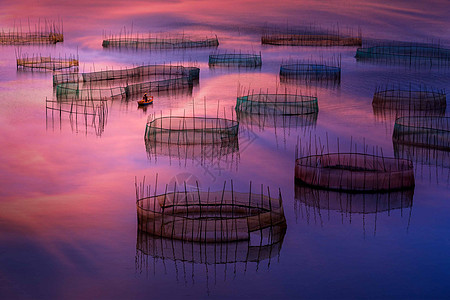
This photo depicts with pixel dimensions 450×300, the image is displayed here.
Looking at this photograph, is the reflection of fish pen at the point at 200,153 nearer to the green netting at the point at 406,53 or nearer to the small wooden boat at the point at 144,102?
the small wooden boat at the point at 144,102

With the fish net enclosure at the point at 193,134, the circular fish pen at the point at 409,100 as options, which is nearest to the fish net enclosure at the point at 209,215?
the fish net enclosure at the point at 193,134

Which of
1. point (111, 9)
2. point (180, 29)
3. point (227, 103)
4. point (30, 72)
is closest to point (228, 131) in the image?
point (227, 103)

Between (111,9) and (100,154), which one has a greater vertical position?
(111,9)

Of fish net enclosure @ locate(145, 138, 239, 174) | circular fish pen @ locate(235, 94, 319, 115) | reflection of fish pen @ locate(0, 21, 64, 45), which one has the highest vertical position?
reflection of fish pen @ locate(0, 21, 64, 45)

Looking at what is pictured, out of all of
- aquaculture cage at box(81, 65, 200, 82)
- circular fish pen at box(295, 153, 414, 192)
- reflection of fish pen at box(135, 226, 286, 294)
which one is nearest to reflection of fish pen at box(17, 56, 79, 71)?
aquaculture cage at box(81, 65, 200, 82)

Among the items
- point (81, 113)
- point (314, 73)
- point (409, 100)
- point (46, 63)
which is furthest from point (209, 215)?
point (46, 63)

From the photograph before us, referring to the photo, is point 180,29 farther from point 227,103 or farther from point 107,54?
point 227,103

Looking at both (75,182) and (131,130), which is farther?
(131,130)

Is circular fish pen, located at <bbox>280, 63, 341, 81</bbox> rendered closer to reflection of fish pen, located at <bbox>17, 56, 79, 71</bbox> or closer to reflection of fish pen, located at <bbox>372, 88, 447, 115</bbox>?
reflection of fish pen, located at <bbox>372, 88, 447, 115</bbox>
